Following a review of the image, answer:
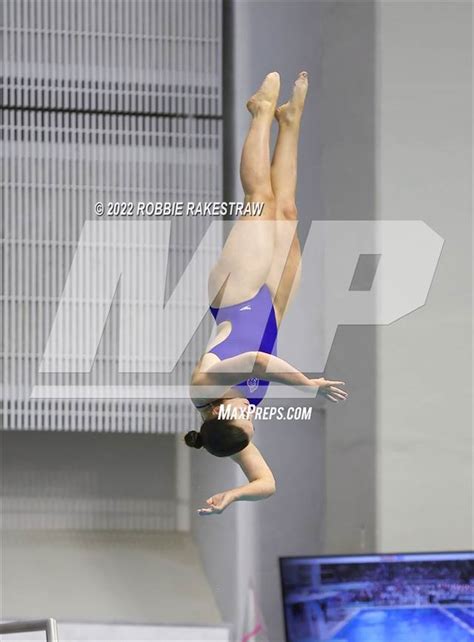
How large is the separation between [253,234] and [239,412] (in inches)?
16.2

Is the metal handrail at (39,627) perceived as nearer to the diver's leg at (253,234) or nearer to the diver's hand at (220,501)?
the diver's hand at (220,501)

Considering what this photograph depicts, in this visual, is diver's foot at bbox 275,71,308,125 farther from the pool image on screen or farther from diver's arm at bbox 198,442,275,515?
the pool image on screen

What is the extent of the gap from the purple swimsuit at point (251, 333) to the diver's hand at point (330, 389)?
0.74ft

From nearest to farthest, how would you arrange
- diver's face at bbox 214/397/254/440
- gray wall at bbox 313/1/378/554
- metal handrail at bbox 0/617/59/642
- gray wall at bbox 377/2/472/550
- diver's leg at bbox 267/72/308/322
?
1. metal handrail at bbox 0/617/59/642
2. diver's face at bbox 214/397/254/440
3. diver's leg at bbox 267/72/308/322
4. gray wall at bbox 313/1/378/554
5. gray wall at bbox 377/2/472/550

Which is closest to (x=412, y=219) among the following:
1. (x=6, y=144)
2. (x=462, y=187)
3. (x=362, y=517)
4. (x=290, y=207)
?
(x=462, y=187)

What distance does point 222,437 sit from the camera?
242 cm

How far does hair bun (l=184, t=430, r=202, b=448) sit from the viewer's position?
102 inches

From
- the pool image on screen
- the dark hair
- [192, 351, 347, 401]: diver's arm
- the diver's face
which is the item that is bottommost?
the pool image on screen

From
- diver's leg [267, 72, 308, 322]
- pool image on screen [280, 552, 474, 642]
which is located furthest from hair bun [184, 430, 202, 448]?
pool image on screen [280, 552, 474, 642]

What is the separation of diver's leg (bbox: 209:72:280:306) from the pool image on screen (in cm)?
95

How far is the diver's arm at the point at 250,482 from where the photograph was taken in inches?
94.9

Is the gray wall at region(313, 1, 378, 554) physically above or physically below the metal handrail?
above

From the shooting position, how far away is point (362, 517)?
10.2ft

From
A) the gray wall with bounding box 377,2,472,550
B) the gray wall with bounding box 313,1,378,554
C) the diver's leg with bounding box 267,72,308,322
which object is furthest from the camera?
the gray wall with bounding box 377,2,472,550
